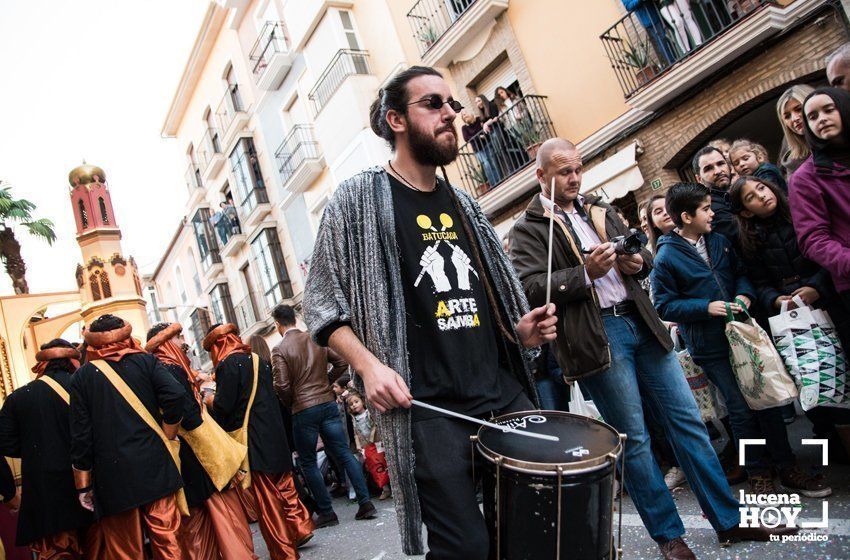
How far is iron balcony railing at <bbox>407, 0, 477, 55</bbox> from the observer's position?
44.3 ft

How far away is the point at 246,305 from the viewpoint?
26.4 meters

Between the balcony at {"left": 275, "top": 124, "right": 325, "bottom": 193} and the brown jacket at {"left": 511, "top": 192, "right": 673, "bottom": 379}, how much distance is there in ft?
53.4

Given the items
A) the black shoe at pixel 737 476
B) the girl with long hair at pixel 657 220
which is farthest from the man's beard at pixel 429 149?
the black shoe at pixel 737 476

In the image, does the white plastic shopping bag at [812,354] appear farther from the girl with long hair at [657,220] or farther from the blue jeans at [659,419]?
the girl with long hair at [657,220]

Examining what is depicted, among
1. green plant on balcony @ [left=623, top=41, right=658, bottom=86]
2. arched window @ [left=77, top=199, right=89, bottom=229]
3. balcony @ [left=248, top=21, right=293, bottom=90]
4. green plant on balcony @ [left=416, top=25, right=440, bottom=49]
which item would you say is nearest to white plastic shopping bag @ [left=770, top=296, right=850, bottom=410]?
green plant on balcony @ [left=623, top=41, right=658, bottom=86]

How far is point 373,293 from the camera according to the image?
79.8 inches

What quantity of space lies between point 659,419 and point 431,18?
13.1 m

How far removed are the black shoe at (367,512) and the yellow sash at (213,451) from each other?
1926 mm

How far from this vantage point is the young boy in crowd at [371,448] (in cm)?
706

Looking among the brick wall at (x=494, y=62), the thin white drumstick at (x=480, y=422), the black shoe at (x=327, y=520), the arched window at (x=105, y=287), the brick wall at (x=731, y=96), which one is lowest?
the black shoe at (x=327, y=520)

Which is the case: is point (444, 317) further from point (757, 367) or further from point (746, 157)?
point (746, 157)

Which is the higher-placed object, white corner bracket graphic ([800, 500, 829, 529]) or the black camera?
the black camera

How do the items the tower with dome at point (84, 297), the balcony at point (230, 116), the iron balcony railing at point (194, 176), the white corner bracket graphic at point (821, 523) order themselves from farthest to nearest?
the iron balcony railing at point (194, 176), the balcony at point (230, 116), the tower with dome at point (84, 297), the white corner bracket graphic at point (821, 523)

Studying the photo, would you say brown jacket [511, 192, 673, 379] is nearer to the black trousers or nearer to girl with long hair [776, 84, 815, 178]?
the black trousers
